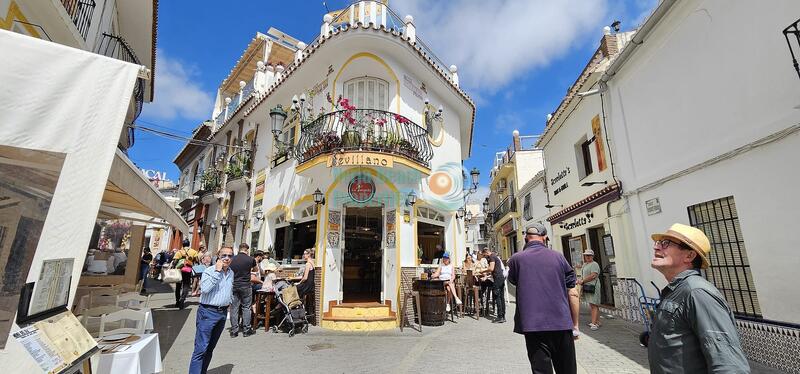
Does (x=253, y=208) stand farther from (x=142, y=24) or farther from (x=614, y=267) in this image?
(x=614, y=267)

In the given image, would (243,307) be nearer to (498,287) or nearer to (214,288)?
(214,288)

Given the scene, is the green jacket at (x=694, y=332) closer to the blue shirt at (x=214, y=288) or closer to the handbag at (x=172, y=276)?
the blue shirt at (x=214, y=288)

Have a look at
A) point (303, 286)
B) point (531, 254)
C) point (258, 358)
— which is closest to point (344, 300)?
point (303, 286)

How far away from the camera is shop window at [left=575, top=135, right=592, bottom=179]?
11.3 m

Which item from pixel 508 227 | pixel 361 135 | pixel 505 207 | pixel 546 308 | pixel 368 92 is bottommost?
pixel 546 308

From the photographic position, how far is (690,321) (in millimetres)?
1704

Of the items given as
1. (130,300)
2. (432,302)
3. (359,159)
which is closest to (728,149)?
(432,302)

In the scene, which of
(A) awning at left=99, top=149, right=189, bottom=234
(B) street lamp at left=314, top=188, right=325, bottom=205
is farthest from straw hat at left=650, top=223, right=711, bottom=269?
(B) street lamp at left=314, top=188, right=325, bottom=205

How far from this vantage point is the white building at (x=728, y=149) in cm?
491

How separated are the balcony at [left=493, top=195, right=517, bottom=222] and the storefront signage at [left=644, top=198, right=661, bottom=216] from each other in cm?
1318

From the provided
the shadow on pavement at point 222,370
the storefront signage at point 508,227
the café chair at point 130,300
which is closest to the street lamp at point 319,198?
the café chair at point 130,300

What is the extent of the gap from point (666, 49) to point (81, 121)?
9741mm

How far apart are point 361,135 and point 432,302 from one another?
15.1ft

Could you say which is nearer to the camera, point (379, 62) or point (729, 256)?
point (729, 256)
